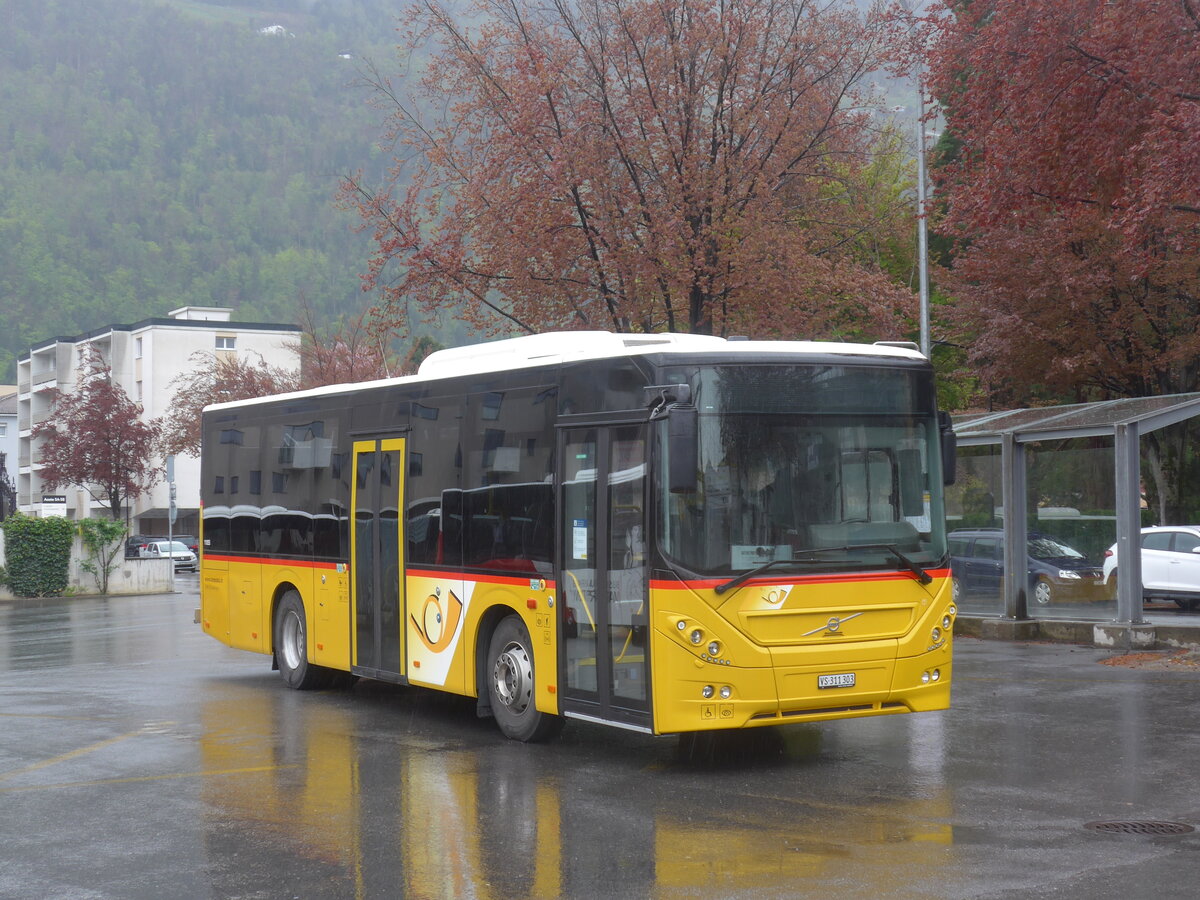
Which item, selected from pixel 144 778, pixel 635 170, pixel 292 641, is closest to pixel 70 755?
pixel 144 778

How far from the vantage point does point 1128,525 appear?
61.0ft

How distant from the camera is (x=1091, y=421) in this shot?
64.0 ft

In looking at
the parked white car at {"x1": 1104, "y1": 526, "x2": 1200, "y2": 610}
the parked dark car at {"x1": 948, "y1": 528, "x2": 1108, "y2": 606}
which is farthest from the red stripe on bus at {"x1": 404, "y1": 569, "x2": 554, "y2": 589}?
the parked white car at {"x1": 1104, "y1": 526, "x2": 1200, "y2": 610}

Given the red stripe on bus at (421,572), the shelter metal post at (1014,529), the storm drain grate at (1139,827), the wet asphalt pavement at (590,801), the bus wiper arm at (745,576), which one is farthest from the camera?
the shelter metal post at (1014,529)

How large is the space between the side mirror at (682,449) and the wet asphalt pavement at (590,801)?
2046 millimetres

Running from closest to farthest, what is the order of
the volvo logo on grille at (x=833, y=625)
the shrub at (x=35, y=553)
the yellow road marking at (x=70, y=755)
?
the volvo logo on grille at (x=833, y=625) → the yellow road marking at (x=70, y=755) → the shrub at (x=35, y=553)

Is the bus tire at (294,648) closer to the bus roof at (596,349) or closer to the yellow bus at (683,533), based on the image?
the yellow bus at (683,533)

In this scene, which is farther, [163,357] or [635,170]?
[163,357]

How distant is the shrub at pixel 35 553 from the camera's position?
40812 millimetres

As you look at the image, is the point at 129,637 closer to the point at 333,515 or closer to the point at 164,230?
the point at 333,515

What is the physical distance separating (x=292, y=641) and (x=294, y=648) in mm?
84

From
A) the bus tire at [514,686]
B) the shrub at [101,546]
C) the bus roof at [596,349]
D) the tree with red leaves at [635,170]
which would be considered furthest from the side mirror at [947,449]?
the shrub at [101,546]

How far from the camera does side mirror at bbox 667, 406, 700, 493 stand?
9742 millimetres

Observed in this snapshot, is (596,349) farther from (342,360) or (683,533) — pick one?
(342,360)
